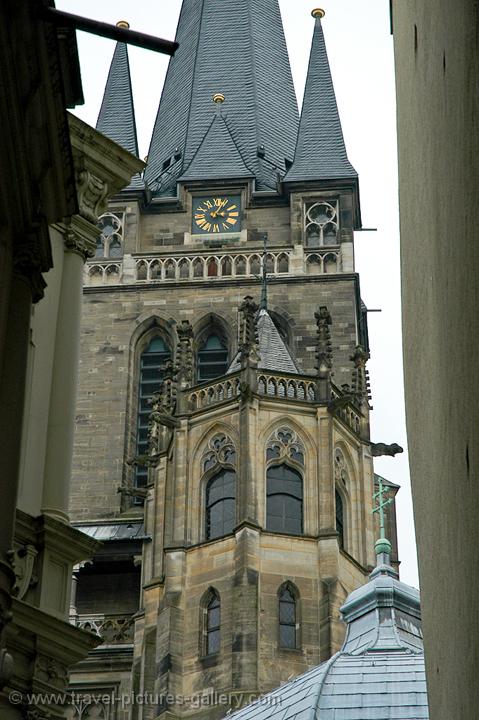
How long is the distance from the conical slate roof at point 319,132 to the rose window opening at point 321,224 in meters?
0.78

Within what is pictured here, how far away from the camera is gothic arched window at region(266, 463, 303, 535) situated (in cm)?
3731

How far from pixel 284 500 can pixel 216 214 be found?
13744 millimetres

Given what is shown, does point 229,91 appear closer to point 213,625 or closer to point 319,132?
point 319,132

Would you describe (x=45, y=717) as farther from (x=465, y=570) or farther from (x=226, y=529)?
(x=226, y=529)

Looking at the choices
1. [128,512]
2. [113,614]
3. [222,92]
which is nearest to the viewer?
[113,614]

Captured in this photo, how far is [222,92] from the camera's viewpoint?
55.4m

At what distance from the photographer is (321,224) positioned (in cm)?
4834

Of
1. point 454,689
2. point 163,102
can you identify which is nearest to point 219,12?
point 163,102

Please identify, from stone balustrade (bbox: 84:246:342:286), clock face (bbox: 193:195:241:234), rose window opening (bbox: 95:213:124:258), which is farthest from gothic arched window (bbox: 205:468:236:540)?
clock face (bbox: 193:195:241:234)

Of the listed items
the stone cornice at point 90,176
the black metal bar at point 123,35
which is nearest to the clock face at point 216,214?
the stone cornice at point 90,176

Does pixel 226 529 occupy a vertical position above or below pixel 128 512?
below

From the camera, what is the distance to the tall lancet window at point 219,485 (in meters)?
37.6

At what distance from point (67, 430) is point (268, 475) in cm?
2222

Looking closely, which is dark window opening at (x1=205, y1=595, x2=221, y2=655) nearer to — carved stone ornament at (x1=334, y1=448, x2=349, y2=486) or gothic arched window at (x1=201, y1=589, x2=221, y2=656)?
gothic arched window at (x1=201, y1=589, x2=221, y2=656)
